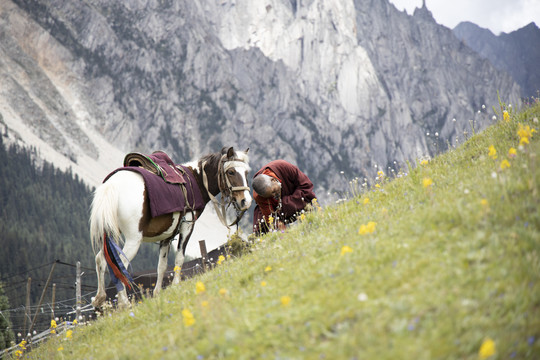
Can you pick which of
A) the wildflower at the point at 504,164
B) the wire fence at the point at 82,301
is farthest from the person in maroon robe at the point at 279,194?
the wildflower at the point at 504,164

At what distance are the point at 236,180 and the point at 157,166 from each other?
2.10m

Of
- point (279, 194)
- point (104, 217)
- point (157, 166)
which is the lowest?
point (279, 194)

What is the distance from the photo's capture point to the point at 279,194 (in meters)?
9.94

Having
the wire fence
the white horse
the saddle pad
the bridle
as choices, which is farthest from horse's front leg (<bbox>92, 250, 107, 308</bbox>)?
the bridle

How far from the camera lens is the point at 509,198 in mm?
4125

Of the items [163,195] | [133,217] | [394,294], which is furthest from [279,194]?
[394,294]

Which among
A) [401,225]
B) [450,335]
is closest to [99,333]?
[401,225]

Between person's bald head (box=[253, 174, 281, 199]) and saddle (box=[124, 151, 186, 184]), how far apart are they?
1.81 metres

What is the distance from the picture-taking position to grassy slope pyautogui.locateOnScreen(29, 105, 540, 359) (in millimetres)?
2840

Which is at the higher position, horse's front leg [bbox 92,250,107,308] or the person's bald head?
the person's bald head

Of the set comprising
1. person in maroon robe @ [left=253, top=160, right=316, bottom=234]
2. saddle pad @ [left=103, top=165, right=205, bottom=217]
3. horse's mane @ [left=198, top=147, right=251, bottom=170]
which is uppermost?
horse's mane @ [left=198, top=147, right=251, bottom=170]

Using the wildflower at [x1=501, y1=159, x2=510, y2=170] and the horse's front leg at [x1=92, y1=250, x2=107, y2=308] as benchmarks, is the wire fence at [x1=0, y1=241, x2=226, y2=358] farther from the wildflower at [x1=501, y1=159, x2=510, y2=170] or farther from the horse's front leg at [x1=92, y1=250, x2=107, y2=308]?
the wildflower at [x1=501, y1=159, x2=510, y2=170]

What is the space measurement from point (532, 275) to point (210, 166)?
27.2 feet

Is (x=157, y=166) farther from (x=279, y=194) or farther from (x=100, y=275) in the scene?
(x=279, y=194)
